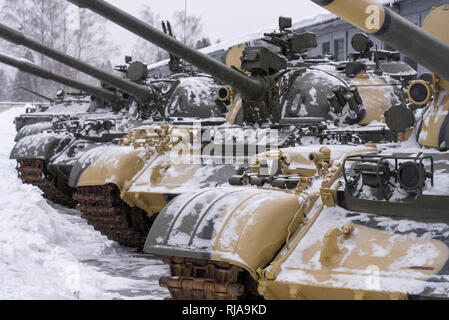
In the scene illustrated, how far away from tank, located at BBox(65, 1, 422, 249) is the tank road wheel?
10.3ft

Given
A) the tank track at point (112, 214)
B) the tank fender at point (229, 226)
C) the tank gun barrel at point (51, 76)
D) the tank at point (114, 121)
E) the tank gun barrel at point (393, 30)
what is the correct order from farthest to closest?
the tank at point (114, 121) < the tank gun barrel at point (51, 76) < the tank track at point (112, 214) < the tank fender at point (229, 226) < the tank gun barrel at point (393, 30)

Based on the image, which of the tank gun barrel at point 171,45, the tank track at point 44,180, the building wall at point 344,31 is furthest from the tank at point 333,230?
the building wall at point 344,31

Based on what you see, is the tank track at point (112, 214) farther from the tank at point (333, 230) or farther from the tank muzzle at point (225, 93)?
the tank at point (333, 230)

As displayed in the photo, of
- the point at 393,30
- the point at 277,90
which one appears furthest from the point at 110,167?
the point at 393,30

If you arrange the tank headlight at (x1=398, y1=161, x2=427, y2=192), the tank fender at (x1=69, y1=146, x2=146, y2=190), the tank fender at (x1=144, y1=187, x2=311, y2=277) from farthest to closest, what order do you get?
the tank fender at (x1=69, y1=146, x2=146, y2=190) < the tank fender at (x1=144, y1=187, x2=311, y2=277) < the tank headlight at (x1=398, y1=161, x2=427, y2=192)

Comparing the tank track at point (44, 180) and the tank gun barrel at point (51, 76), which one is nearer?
the tank gun barrel at point (51, 76)

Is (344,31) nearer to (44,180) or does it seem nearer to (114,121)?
(114,121)

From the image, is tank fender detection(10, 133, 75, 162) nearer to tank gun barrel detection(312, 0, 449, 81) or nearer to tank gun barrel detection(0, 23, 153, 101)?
tank gun barrel detection(0, 23, 153, 101)

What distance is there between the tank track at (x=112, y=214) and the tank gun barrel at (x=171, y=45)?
1904mm

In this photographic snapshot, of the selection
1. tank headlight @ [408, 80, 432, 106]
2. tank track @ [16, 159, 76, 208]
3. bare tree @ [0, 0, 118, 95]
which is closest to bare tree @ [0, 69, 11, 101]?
bare tree @ [0, 0, 118, 95]

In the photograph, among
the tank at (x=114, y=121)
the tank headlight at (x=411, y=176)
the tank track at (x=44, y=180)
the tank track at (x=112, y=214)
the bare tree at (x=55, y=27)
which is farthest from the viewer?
the bare tree at (x=55, y=27)

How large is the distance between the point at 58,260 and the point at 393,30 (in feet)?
15.7

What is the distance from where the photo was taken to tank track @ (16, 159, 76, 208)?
1333 cm

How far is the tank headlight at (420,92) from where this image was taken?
566 cm
